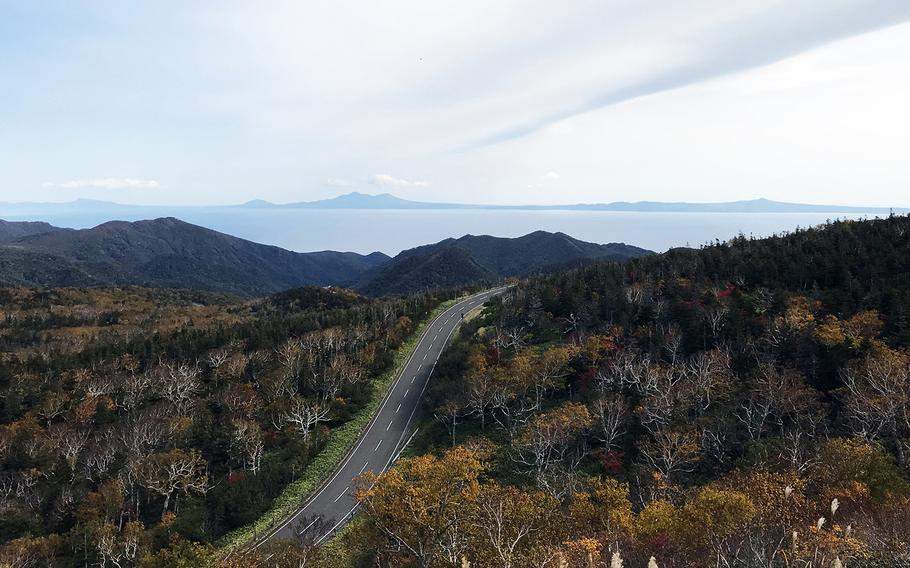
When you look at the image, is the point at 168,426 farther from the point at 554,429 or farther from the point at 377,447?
the point at 554,429

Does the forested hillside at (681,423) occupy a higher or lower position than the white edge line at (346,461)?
higher

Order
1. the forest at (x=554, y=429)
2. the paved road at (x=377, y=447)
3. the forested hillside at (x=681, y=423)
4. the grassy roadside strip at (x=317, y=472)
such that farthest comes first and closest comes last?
the grassy roadside strip at (x=317, y=472) < the paved road at (x=377, y=447) < the forest at (x=554, y=429) < the forested hillside at (x=681, y=423)

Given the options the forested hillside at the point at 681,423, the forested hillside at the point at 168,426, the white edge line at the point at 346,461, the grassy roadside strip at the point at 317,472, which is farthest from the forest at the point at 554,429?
the white edge line at the point at 346,461

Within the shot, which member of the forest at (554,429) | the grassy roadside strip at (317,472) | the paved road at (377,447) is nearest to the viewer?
the forest at (554,429)

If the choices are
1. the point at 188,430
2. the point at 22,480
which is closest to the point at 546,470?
the point at 188,430

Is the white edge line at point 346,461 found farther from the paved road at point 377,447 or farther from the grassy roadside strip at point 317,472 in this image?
the grassy roadside strip at point 317,472

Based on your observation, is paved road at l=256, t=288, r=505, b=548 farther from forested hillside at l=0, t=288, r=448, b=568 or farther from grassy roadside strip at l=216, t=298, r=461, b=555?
forested hillside at l=0, t=288, r=448, b=568

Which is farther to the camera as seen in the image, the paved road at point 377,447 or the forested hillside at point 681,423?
the paved road at point 377,447
